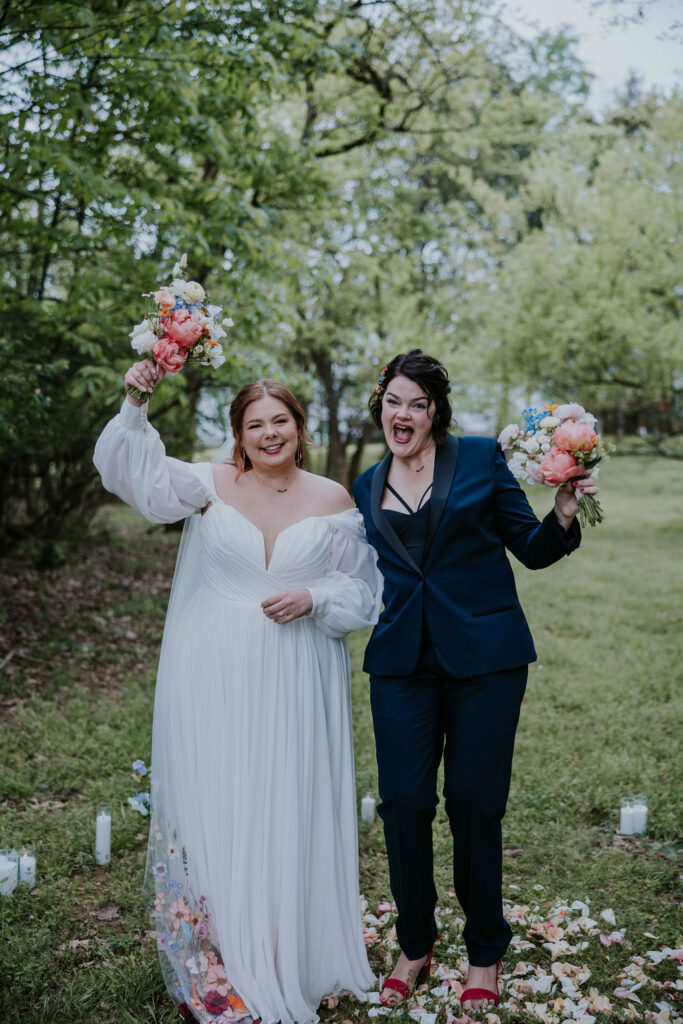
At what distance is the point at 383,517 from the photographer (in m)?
3.04

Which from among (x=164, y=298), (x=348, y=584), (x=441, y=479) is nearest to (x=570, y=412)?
(x=441, y=479)

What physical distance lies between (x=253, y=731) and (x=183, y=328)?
4.64ft

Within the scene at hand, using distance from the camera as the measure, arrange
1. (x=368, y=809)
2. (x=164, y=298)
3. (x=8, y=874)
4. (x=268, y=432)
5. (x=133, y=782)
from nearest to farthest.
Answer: (x=164, y=298), (x=268, y=432), (x=8, y=874), (x=368, y=809), (x=133, y=782)

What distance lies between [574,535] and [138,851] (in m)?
2.84

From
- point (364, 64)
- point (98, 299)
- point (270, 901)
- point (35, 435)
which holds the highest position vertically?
point (364, 64)

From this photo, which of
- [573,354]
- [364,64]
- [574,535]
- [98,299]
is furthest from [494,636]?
[573,354]

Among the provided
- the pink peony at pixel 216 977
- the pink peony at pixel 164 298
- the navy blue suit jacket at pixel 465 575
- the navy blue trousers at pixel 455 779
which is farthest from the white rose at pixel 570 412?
the pink peony at pixel 216 977

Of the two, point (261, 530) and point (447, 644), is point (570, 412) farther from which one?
point (261, 530)

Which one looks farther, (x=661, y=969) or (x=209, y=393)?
(x=209, y=393)

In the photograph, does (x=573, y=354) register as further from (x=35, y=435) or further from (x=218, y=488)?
(x=218, y=488)

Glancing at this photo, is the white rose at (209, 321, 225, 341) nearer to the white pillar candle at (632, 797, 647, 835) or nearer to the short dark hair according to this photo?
the short dark hair

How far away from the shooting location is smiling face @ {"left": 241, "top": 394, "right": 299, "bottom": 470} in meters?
3.16

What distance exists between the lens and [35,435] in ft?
25.4

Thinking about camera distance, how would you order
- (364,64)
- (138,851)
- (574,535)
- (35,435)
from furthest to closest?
1. (364,64)
2. (35,435)
3. (138,851)
4. (574,535)
